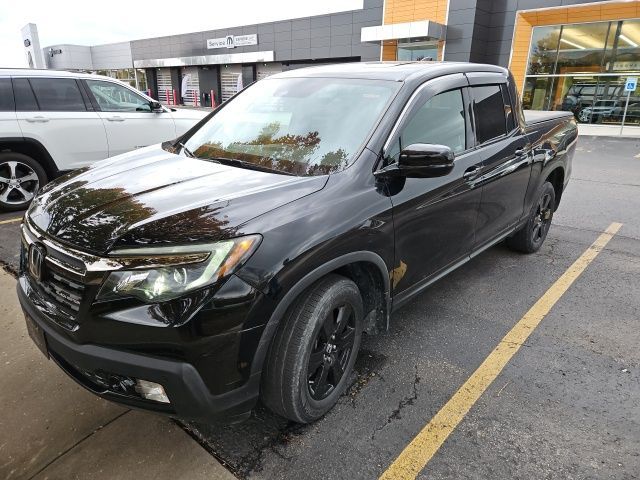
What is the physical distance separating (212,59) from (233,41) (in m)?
2.70

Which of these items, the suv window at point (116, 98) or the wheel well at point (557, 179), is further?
the suv window at point (116, 98)

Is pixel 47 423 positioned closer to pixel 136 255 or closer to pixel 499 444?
pixel 136 255

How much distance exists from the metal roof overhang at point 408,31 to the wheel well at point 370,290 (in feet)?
70.9

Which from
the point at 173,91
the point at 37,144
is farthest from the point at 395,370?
the point at 173,91

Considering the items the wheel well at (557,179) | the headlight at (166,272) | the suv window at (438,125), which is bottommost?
the wheel well at (557,179)

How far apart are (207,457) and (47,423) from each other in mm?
925

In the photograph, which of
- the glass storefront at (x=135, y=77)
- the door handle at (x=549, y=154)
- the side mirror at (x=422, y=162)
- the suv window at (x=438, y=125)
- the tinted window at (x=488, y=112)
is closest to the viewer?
the side mirror at (x=422, y=162)

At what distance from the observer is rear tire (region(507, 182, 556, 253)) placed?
4.60 m

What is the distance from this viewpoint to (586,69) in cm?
2003

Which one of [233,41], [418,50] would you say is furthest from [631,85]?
[233,41]

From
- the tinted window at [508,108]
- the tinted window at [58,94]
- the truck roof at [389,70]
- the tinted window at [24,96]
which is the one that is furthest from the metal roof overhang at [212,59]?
the truck roof at [389,70]

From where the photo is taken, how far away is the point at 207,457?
2.19 metres

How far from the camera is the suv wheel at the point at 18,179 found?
19.8ft

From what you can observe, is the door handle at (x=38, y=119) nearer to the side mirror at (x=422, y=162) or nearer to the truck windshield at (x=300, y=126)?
the truck windshield at (x=300, y=126)
